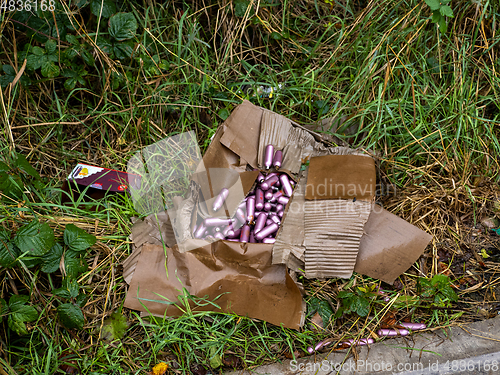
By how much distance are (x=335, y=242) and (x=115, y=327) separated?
1.63 meters

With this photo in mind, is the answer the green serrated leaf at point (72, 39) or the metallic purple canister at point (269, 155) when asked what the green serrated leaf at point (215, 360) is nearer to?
the metallic purple canister at point (269, 155)

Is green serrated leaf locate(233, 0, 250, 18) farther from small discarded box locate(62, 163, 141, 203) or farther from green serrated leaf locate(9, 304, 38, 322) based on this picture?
green serrated leaf locate(9, 304, 38, 322)

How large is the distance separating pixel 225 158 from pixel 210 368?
61.3 inches

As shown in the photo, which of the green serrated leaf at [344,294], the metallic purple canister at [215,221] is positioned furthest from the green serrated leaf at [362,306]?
the metallic purple canister at [215,221]

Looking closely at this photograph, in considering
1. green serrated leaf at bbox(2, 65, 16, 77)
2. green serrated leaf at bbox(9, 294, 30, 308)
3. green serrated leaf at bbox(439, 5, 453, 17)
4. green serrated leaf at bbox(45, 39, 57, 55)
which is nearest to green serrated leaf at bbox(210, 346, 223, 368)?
green serrated leaf at bbox(9, 294, 30, 308)

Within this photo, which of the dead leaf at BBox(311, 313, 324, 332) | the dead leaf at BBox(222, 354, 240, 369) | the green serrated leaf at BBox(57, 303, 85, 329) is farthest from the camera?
the dead leaf at BBox(311, 313, 324, 332)

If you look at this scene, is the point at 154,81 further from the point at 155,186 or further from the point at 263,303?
the point at 263,303

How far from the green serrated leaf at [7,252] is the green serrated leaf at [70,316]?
1.31ft

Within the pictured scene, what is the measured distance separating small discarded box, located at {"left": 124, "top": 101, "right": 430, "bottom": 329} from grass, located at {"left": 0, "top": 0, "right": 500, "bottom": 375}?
0.18 meters

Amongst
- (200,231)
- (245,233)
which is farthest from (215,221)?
(245,233)

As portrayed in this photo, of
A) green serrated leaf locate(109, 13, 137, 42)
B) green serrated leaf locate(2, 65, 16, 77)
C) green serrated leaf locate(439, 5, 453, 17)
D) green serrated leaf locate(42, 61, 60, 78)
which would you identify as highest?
green serrated leaf locate(439, 5, 453, 17)

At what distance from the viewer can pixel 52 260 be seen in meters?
2.14

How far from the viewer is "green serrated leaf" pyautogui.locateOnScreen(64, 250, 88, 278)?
2.12m

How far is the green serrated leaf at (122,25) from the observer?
266 centimetres
